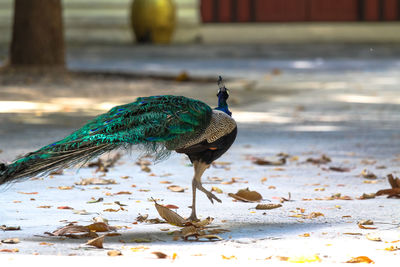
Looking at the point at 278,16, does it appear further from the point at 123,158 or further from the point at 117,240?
the point at 117,240

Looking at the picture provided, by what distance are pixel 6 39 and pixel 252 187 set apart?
20878mm

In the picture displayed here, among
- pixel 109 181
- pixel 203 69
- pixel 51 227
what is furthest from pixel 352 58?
pixel 51 227

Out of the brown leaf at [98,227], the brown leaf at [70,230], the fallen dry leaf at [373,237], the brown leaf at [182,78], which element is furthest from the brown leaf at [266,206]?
the brown leaf at [182,78]

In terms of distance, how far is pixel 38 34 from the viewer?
16422 millimetres

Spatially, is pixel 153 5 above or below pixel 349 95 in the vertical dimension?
above

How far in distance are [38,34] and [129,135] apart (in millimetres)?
11640

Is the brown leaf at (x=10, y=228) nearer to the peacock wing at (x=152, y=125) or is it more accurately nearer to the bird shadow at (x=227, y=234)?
the bird shadow at (x=227, y=234)

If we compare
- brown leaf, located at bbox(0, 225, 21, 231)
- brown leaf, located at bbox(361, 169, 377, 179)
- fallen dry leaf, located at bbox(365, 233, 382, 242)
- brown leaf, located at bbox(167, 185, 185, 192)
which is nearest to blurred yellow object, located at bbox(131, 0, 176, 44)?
brown leaf, located at bbox(361, 169, 377, 179)

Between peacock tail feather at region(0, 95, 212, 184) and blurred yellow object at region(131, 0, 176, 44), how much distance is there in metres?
20.1

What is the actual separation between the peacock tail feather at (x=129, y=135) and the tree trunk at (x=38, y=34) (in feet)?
37.0

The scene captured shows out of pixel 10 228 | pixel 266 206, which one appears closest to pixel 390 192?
pixel 266 206

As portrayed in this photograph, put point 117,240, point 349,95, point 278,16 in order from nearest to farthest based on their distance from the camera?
1. point 117,240
2. point 349,95
3. point 278,16

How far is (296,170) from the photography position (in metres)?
7.86

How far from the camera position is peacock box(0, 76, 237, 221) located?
5.21m
